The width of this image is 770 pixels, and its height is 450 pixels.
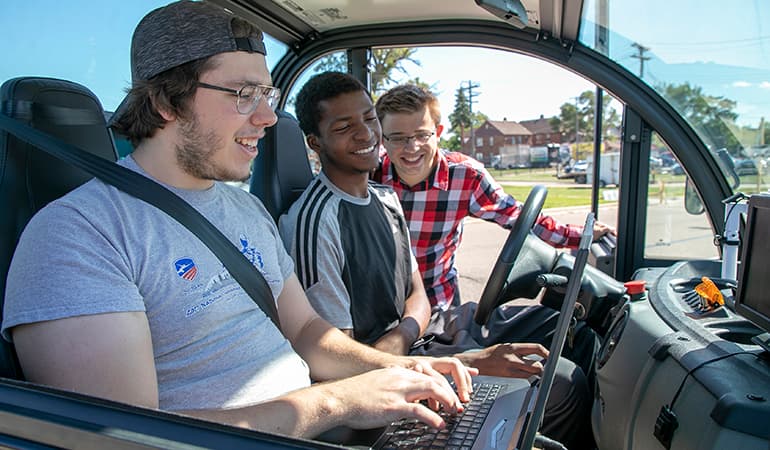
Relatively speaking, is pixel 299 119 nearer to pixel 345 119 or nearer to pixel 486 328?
pixel 345 119

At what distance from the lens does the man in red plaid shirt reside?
2.58 metres

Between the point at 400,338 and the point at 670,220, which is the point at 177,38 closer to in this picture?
the point at 400,338

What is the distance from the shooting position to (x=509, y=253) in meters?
1.76

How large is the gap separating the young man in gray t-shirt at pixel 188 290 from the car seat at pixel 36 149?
0.11m

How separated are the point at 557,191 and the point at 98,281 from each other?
56.1ft

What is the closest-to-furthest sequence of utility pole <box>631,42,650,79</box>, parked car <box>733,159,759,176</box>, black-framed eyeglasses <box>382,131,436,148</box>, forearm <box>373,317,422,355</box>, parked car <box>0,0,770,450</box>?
parked car <box>0,0,770,450</box>, forearm <box>373,317,422,355</box>, parked car <box>733,159,759,176</box>, utility pole <box>631,42,650,79</box>, black-framed eyeglasses <box>382,131,436,148</box>

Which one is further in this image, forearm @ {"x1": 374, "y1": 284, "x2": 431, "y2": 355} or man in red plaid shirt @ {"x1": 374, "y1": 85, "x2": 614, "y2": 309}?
man in red plaid shirt @ {"x1": 374, "y1": 85, "x2": 614, "y2": 309}

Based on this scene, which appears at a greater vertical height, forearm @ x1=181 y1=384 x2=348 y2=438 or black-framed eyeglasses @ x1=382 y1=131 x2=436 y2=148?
black-framed eyeglasses @ x1=382 y1=131 x2=436 y2=148

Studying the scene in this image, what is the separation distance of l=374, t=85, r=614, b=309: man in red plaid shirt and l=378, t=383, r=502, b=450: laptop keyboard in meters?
1.18

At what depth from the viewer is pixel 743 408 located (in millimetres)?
973

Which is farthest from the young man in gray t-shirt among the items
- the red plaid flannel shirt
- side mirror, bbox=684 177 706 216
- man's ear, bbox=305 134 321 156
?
side mirror, bbox=684 177 706 216

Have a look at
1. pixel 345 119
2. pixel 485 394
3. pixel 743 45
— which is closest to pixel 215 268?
pixel 485 394

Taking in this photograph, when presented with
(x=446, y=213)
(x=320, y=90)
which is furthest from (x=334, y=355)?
(x=446, y=213)

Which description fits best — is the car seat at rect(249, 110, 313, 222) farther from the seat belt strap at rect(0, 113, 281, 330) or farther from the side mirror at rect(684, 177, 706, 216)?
the side mirror at rect(684, 177, 706, 216)
